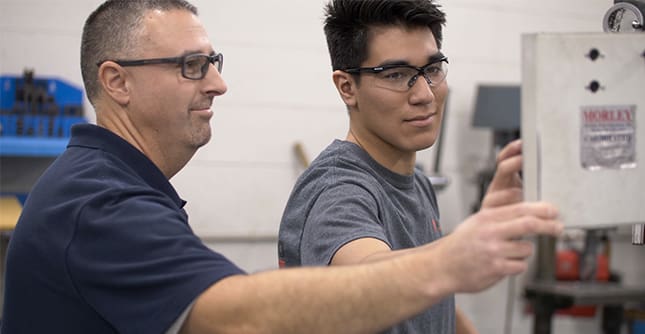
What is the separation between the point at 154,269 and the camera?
1028mm

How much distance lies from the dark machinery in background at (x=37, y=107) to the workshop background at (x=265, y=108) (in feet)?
0.66

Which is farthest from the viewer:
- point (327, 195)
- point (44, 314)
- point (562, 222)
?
point (327, 195)

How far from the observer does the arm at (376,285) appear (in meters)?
0.83

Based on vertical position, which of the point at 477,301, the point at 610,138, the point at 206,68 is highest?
the point at 206,68

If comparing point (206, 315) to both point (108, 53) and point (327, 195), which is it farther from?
point (108, 53)

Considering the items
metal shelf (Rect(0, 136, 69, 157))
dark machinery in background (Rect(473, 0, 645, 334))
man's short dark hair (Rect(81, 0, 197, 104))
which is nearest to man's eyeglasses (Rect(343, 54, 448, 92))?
man's short dark hair (Rect(81, 0, 197, 104))

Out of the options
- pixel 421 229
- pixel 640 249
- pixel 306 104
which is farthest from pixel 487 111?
pixel 421 229

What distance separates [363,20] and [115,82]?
0.50 meters

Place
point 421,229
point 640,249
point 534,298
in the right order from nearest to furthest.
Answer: point 421,229, point 534,298, point 640,249

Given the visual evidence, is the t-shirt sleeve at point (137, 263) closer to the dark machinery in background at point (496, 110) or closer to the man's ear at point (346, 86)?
the man's ear at point (346, 86)

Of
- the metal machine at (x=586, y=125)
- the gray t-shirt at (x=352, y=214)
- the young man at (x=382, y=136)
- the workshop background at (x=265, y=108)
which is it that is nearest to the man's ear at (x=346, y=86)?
the young man at (x=382, y=136)

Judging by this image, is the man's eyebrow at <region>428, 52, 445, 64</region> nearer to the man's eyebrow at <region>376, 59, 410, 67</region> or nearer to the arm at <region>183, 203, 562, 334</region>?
the man's eyebrow at <region>376, 59, 410, 67</region>

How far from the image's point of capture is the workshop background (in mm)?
3906

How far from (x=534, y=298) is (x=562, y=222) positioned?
3641mm
